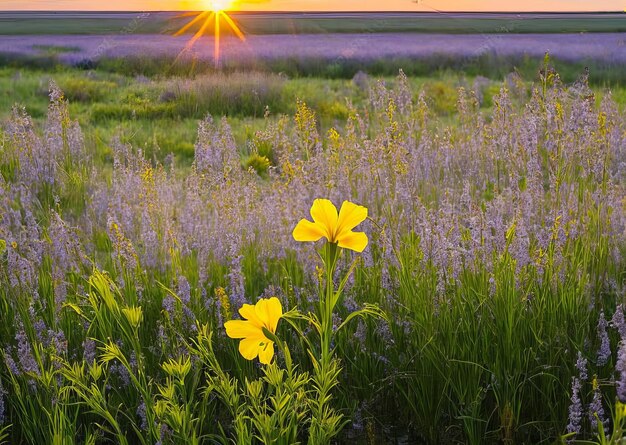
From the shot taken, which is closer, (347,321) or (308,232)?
(308,232)

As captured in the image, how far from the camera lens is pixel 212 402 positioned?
8.73ft

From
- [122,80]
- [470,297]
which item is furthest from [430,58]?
[470,297]

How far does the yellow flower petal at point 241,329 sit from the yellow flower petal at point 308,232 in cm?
23

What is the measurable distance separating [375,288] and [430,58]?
16.7 metres

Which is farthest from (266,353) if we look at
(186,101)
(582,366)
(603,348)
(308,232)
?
(186,101)

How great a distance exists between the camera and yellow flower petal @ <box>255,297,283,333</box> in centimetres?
165

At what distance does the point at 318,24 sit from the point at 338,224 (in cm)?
5010

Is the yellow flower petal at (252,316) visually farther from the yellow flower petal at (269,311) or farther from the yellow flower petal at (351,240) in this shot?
the yellow flower petal at (351,240)

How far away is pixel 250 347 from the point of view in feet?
5.60

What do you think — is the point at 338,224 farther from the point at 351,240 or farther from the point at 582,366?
the point at 582,366

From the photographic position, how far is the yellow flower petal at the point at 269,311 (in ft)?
5.43

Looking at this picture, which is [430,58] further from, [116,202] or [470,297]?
[470,297]

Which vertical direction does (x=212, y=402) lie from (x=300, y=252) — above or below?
below

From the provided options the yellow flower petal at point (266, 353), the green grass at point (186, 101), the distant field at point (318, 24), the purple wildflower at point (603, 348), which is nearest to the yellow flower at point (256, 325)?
the yellow flower petal at point (266, 353)
